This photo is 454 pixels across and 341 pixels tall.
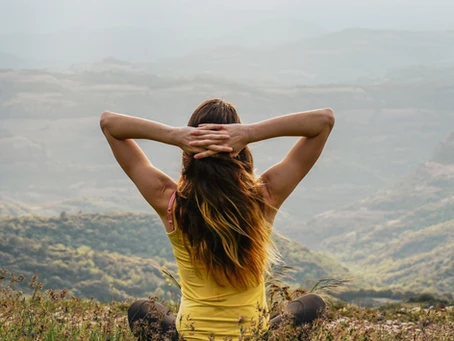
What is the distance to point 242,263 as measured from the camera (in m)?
3.73

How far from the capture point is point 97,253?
219 ft

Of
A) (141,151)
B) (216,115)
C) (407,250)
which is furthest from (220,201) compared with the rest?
(407,250)

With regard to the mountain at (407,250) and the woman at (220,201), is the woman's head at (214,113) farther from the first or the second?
the mountain at (407,250)

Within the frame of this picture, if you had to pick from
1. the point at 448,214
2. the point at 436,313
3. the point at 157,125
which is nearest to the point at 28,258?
the point at 436,313

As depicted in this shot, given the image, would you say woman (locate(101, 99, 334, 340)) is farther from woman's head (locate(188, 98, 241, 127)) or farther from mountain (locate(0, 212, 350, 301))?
mountain (locate(0, 212, 350, 301))

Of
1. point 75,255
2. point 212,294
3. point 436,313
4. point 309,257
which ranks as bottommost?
point 309,257

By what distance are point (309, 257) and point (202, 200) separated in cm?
8589

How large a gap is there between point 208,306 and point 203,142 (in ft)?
2.88

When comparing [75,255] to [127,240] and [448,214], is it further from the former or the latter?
[448,214]

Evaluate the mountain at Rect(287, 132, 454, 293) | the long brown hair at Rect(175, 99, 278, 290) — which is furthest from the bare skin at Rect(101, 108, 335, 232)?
the mountain at Rect(287, 132, 454, 293)

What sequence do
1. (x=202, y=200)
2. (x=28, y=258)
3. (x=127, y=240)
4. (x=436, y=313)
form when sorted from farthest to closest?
(x=127, y=240)
(x=28, y=258)
(x=436, y=313)
(x=202, y=200)

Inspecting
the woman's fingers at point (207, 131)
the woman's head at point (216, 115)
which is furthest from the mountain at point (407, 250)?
the woman's fingers at point (207, 131)

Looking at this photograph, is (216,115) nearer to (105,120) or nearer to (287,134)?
(287,134)

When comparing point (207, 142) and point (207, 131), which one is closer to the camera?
point (207, 142)
